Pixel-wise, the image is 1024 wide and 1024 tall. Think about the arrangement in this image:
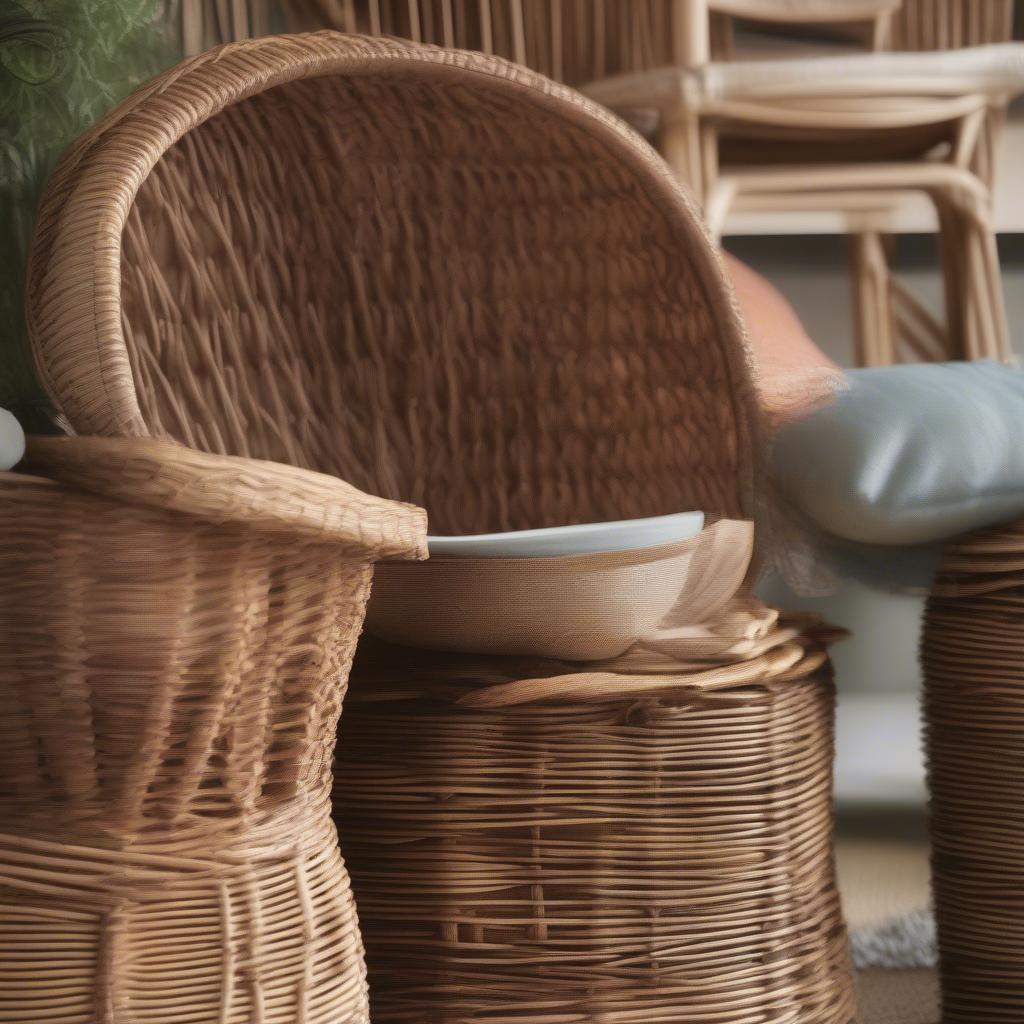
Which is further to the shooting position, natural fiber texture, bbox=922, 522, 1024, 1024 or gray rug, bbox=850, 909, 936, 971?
gray rug, bbox=850, 909, 936, 971

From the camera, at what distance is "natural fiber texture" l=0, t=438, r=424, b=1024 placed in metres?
0.54

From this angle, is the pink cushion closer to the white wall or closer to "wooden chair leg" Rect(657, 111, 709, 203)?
"wooden chair leg" Rect(657, 111, 709, 203)

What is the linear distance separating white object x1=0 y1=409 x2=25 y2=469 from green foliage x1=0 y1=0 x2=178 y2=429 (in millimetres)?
269

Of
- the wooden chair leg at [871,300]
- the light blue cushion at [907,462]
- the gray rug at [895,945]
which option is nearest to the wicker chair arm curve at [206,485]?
the light blue cushion at [907,462]

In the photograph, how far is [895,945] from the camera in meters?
1.23

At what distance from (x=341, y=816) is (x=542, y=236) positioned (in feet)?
1.87

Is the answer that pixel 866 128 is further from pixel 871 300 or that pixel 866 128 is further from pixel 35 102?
pixel 35 102

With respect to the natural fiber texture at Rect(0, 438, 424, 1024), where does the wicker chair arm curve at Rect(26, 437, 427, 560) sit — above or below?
above

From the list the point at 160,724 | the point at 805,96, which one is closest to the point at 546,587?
the point at 160,724

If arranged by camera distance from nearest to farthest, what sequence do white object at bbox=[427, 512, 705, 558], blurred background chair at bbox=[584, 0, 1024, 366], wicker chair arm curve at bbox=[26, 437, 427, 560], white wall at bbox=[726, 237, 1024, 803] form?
wicker chair arm curve at bbox=[26, 437, 427, 560] → white object at bbox=[427, 512, 705, 558] → blurred background chair at bbox=[584, 0, 1024, 366] → white wall at bbox=[726, 237, 1024, 803]

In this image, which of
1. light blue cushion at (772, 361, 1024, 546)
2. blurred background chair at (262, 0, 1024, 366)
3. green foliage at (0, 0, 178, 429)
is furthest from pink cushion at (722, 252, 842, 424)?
green foliage at (0, 0, 178, 429)

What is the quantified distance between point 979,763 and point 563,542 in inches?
18.1

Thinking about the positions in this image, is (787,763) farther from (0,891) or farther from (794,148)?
(794,148)

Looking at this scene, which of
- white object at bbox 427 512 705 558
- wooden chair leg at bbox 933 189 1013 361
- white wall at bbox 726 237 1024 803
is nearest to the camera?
white object at bbox 427 512 705 558
